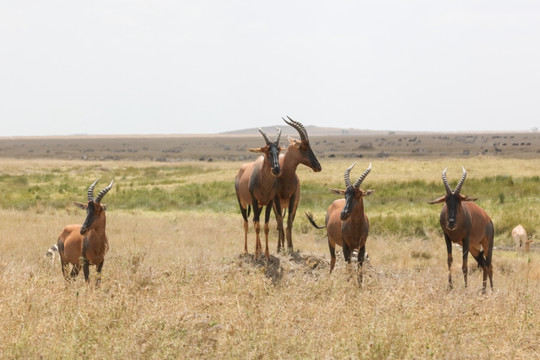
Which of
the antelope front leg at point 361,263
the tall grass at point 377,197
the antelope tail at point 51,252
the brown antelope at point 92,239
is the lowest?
the tall grass at point 377,197

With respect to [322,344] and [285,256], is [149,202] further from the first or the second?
[322,344]

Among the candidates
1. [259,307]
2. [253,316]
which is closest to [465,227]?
[259,307]

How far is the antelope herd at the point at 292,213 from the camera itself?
417 inches

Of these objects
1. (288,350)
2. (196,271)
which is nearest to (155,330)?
(288,350)

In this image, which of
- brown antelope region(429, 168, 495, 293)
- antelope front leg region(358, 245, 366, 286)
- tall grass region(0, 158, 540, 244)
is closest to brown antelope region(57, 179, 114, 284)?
antelope front leg region(358, 245, 366, 286)

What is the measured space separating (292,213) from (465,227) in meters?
3.52

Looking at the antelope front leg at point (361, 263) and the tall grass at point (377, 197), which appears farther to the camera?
the tall grass at point (377, 197)

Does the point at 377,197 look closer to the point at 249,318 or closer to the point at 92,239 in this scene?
the point at 92,239

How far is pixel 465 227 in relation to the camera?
12.6 m

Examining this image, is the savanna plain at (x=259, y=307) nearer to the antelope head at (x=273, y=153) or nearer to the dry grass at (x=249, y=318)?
the dry grass at (x=249, y=318)

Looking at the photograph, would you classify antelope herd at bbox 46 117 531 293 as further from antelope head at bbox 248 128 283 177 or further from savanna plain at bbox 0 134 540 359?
savanna plain at bbox 0 134 540 359

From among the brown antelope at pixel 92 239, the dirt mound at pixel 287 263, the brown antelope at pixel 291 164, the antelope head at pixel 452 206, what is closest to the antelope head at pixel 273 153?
the brown antelope at pixel 291 164

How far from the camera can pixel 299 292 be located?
9828 mm

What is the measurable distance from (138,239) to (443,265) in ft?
26.6
